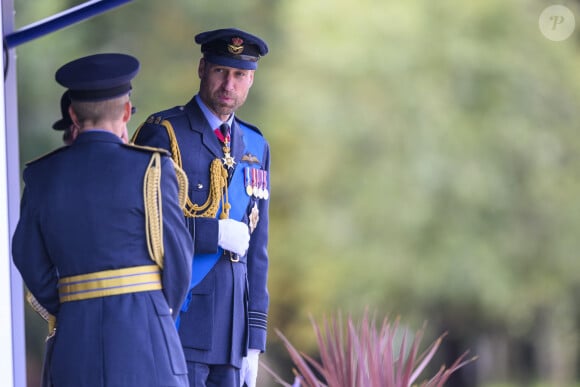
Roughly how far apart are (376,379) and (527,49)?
8234 mm

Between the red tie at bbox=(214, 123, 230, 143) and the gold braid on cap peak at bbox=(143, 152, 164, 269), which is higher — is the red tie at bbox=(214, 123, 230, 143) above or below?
above

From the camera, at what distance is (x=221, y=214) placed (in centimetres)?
382

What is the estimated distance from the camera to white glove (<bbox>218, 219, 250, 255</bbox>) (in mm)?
3752

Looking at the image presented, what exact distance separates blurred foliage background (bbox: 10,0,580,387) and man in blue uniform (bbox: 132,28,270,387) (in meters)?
7.13

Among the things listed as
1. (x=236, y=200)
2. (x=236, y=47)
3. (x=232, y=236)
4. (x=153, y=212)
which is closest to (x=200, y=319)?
(x=232, y=236)

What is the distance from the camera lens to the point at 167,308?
3.25 metres

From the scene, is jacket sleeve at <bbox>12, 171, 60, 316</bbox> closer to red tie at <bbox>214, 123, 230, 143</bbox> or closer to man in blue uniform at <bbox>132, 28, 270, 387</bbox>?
man in blue uniform at <bbox>132, 28, 270, 387</bbox>

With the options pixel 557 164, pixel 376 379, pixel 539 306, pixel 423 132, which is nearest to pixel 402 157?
pixel 423 132

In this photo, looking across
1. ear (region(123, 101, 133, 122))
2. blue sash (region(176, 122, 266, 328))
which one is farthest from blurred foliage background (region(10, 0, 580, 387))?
ear (region(123, 101, 133, 122))

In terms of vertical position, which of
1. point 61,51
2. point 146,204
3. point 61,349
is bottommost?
point 61,349

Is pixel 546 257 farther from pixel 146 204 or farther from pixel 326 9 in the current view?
pixel 146 204

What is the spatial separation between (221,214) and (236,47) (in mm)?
482

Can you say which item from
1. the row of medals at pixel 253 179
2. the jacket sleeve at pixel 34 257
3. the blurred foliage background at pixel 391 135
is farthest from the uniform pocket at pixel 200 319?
the blurred foliage background at pixel 391 135

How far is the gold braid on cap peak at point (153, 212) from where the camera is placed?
3.20 meters
